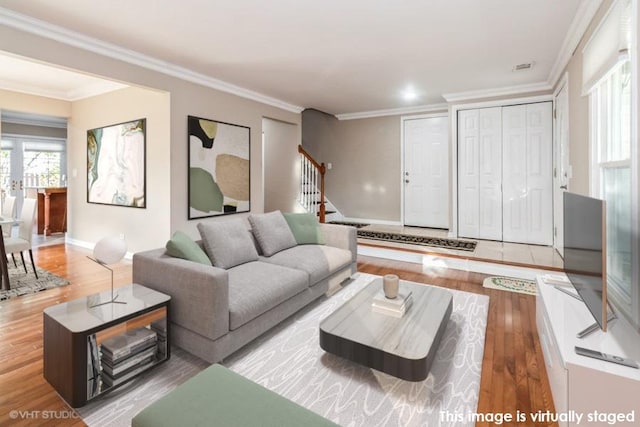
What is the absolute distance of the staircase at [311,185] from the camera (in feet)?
21.5

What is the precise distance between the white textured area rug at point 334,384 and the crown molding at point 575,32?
276 centimetres

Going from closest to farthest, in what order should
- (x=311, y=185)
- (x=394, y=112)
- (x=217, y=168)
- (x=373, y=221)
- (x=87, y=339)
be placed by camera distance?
(x=87, y=339), (x=217, y=168), (x=394, y=112), (x=311, y=185), (x=373, y=221)

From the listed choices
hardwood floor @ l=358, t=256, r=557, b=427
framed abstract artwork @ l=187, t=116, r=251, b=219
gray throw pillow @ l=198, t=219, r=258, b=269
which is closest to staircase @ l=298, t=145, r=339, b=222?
framed abstract artwork @ l=187, t=116, r=251, b=219

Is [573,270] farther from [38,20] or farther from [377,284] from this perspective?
[38,20]

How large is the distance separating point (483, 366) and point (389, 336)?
70cm

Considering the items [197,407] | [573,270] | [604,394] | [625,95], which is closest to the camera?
[197,407]

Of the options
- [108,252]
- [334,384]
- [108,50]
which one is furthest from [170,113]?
[334,384]

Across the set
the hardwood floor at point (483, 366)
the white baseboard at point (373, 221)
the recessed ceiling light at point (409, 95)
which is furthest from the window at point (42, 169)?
the recessed ceiling light at point (409, 95)

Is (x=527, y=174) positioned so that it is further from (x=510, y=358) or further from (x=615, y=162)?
(x=510, y=358)

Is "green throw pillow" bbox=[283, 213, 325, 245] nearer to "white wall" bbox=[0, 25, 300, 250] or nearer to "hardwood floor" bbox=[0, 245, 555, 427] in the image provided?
"hardwood floor" bbox=[0, 245, 555, 427]

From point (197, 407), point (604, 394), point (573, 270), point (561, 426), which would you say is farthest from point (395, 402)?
point (573, 270)

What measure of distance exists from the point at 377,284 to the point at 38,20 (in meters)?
3.82

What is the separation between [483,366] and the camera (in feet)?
6.64

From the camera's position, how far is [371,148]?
280 inches
